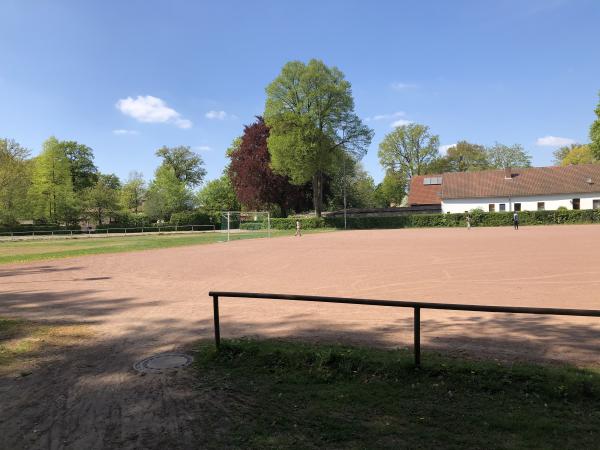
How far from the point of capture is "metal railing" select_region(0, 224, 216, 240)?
5584cm

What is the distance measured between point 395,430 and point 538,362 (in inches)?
114

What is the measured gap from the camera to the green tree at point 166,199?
2714 inches

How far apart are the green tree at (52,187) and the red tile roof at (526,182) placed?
58.5 meters

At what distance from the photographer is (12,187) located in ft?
184

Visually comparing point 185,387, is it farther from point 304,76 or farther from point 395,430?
point 304,76

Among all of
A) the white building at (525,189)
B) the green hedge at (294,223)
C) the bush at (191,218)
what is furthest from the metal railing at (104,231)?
the white building at (525,189)

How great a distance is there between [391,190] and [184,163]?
48.9 metres

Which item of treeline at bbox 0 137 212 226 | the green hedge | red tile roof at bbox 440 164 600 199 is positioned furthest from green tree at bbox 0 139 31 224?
red tile roof at bbox 440 164 600 199

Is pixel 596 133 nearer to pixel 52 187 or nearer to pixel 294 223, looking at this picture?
pixel 294 223

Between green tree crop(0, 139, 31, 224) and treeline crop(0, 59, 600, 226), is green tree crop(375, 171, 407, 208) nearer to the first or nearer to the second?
treeline crop(0, 59, 600, 226)

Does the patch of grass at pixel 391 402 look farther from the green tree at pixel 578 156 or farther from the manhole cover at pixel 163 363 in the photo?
the green tree at pixel 578 156

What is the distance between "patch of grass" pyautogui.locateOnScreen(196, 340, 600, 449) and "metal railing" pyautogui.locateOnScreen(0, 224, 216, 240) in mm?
56987

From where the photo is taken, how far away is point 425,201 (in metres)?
72.7

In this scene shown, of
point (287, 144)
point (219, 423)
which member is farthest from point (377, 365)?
point (287, 144)
